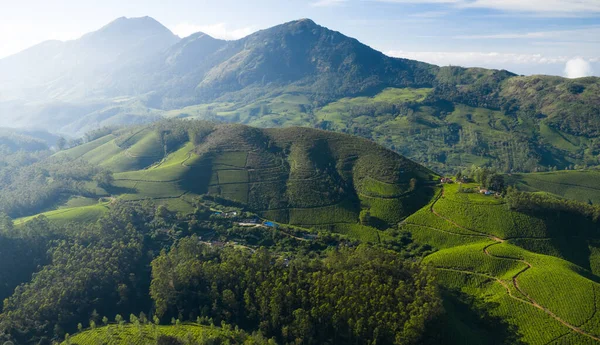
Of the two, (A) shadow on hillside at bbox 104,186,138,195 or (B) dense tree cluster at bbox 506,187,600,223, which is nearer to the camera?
(B) dense tree cluster at bbox 506,187,600,223

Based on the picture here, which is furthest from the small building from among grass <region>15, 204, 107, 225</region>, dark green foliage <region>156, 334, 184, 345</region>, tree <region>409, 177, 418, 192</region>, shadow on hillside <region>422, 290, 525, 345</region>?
grass <region>15, 204, 107, 225</region>

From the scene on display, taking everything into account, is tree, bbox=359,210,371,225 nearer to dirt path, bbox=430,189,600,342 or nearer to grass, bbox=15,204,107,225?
dirt path, bbox=430,189,600,342

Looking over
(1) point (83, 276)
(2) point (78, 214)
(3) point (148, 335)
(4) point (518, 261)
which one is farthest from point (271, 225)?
(4) point (518, 261)

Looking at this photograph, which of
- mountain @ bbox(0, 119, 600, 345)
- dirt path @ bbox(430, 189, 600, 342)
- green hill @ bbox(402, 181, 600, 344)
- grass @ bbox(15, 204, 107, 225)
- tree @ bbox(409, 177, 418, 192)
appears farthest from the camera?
tree @ bbox(409, 177, 418, 192)

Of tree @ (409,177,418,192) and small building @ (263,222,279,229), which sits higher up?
tree @ (409,177,418,192)

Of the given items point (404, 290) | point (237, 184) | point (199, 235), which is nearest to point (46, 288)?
point (199, 235)

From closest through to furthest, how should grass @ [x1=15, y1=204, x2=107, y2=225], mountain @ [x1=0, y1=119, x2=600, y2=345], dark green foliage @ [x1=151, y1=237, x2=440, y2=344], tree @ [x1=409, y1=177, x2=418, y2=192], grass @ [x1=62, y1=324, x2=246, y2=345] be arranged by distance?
grass @ [x1=62, y1=324, x2=246, y2=345], dark green foliage @ [x1=151, y1=237, x2=440, y2=344], mountain @ [x1=0, y1=119, x2=600, y2=345], grass @ [x1=15, y1=204, x2=107, y2=225], tree @ [x1=409, y1=177, x2=418, y2=192]

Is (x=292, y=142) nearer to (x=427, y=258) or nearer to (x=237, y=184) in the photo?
(x=237, y=184)
